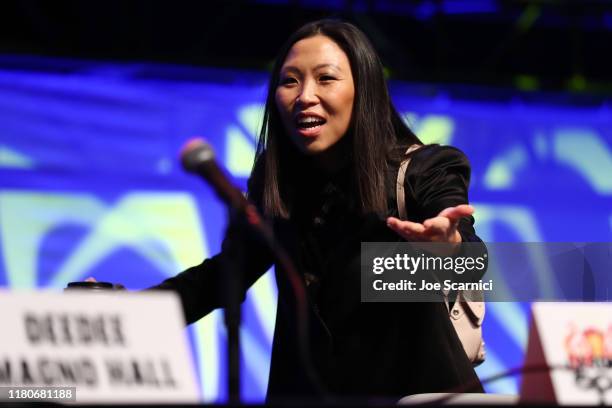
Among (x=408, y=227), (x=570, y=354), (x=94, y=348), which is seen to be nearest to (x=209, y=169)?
(x=94, y=348)

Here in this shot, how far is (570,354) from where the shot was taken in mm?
1546

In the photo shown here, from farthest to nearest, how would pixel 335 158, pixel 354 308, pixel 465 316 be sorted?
pixel 335 158
pixel 465 316
pixel 354 308

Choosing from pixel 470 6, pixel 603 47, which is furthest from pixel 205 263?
pixel 603 47

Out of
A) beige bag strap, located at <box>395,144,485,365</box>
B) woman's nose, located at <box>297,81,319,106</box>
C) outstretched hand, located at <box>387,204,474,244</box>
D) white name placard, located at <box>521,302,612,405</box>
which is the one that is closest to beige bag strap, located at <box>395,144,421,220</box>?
beige bag strap, located at <box>395,144,485,365</box>

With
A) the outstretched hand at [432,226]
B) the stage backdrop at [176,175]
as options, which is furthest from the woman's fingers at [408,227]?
the stage backdrop at [176,175]

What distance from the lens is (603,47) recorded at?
4984 millimetres

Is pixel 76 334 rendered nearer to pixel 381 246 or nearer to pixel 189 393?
pixel 189 393

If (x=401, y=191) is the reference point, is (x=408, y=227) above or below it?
below

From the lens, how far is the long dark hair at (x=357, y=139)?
2.42 m

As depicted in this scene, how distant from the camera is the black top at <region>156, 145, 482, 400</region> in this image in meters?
2.27

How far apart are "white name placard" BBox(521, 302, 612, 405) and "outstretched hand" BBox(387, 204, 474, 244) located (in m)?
0.31

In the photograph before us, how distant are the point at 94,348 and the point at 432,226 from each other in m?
0.78

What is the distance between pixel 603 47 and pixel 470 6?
32.2 inches

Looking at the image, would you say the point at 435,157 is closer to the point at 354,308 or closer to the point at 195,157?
the point at 354,308
